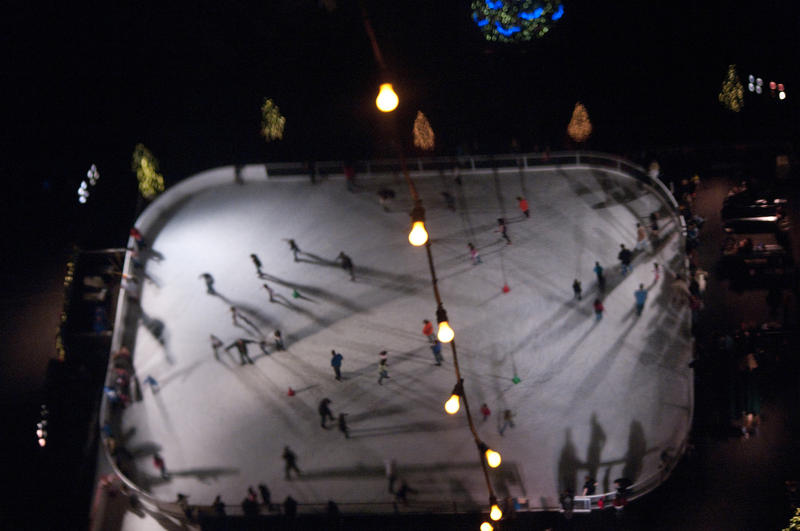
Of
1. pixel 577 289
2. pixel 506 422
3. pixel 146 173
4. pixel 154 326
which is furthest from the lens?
pixel 146 173

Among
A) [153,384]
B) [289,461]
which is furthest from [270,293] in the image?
[289,461]

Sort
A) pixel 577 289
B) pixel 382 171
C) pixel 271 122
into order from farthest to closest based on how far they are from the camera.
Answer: pixel 271 122 < pixel 382 171 < pixel 577 289

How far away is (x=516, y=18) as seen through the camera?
85.9 ft

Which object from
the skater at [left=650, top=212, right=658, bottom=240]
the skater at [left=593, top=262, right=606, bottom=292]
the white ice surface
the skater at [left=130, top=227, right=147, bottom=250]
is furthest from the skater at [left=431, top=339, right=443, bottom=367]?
the skater at [left=130, top=227, right=147, bottom=250]

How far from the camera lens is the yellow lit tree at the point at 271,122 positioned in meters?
23.8

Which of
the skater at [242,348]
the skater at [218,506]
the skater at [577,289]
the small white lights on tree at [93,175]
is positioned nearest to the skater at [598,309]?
the skater at [577,289]

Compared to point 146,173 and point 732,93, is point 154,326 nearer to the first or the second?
point 146,173

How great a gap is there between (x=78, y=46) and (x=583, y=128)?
16507 millimetres

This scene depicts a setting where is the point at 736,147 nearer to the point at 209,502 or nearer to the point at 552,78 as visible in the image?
the point at 552,78

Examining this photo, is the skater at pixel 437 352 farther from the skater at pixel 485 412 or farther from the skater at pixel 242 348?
the skater at pixel 242 348

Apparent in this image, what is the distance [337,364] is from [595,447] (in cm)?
659

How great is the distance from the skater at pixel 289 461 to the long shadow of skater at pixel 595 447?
6874mm

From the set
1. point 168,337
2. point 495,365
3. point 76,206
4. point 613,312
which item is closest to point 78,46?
point 76,206

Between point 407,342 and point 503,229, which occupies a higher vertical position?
point 503,229
